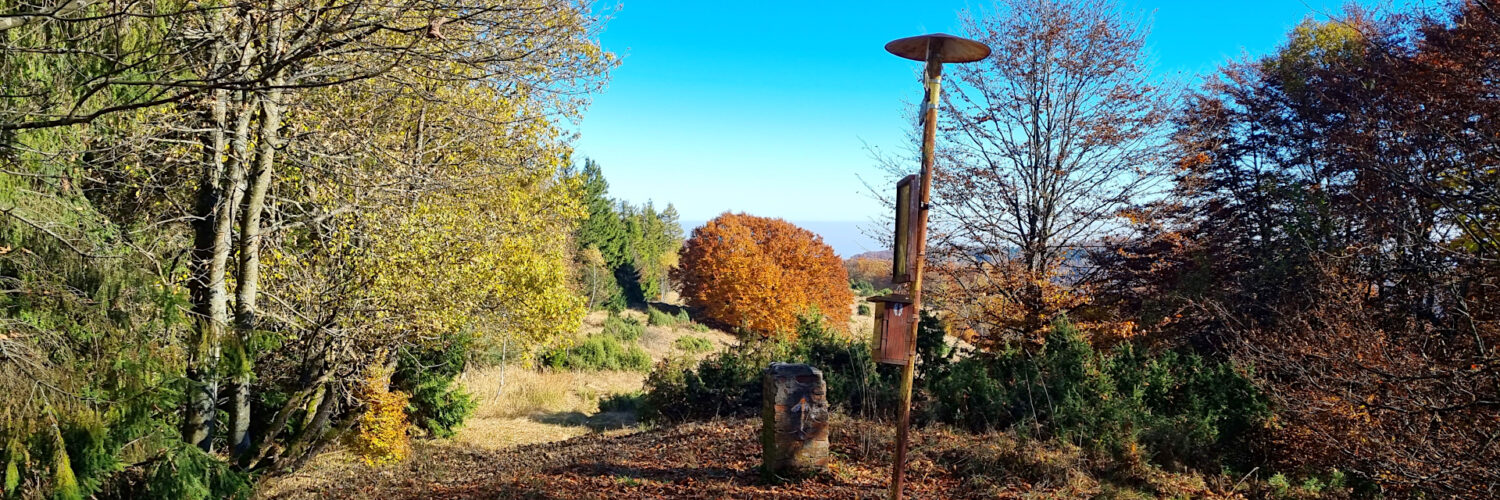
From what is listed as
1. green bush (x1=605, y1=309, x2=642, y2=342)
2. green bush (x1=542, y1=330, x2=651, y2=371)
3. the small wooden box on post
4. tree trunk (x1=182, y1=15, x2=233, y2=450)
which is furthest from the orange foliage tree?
the small wooden box on post

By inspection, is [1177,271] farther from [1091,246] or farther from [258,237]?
[258,237]

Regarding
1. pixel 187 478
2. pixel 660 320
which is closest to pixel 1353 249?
pixel 187 478

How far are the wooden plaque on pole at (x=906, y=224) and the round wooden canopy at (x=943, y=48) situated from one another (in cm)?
75

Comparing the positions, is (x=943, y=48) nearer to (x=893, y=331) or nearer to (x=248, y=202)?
(x=893, y=331)

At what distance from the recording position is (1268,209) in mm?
14641

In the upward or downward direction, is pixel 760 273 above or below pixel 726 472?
above

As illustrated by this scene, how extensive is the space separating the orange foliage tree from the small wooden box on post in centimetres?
2655

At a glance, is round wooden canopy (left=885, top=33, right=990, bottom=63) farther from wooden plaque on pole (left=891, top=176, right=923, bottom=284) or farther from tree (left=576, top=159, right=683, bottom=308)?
tree (left=576, top=159, right=683, bottom=308)

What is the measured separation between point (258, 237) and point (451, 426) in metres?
6.63

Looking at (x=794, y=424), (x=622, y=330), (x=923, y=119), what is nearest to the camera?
(x=923, y=119)

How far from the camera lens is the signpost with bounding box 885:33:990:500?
4801 millimetres

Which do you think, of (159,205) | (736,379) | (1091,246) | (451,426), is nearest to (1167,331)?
(1091,246)

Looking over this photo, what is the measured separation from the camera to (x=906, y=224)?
16.0 ft

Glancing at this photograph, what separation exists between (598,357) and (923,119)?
19.8m
